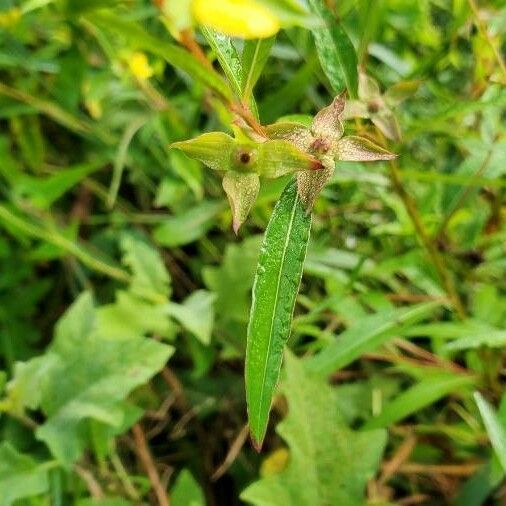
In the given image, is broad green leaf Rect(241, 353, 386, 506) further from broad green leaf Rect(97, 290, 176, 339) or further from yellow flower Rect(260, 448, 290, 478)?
broad green leaf Rect(97, 290, 176, 339)

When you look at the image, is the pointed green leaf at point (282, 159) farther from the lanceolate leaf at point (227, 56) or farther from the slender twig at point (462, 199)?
the slender twig at point (462, 199)

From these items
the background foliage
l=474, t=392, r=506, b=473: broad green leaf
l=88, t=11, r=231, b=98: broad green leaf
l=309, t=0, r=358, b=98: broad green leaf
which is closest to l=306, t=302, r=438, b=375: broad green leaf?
the background foliage

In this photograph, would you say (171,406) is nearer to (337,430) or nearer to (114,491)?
(114,491)

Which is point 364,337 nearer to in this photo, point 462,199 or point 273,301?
point 462,199

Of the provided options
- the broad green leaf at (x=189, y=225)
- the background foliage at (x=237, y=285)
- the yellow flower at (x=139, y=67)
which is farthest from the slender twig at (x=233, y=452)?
the yellow flower at (x=139, y=67)

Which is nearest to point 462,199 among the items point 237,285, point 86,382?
point 237,285
